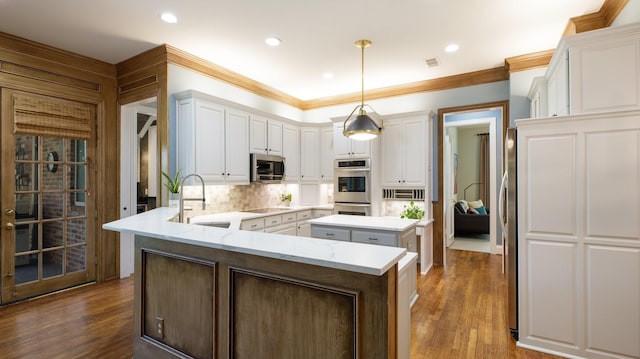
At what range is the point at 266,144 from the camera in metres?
4.98

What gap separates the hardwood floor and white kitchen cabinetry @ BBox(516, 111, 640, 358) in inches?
13.6

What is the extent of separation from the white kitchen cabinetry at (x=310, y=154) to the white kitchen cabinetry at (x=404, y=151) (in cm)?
133

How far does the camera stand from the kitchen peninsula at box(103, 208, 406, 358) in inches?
52.1

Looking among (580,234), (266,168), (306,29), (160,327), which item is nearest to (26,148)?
(266,168)

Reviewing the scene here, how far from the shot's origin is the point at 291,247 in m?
1.49

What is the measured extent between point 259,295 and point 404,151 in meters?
3.89

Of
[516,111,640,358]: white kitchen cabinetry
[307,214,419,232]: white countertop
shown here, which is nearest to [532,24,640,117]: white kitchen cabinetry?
[516,111,640,358]: white kitchen cabinetry

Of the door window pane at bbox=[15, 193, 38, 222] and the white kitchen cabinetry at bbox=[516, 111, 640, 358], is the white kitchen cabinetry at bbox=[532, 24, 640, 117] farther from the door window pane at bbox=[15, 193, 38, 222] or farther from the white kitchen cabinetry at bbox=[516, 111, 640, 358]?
the door window pane at bbox=[15, 193, 38, 222]

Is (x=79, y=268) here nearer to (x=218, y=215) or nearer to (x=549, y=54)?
(x=218, y=215)

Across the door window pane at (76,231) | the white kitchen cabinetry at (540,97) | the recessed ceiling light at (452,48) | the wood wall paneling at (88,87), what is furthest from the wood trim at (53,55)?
the white kitchen cabinetry at (540,97)

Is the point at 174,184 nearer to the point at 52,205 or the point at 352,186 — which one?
the point at 52,205

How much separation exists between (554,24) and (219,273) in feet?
13.1

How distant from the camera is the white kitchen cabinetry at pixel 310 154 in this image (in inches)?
229

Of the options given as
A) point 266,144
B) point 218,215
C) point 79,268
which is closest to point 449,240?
point 266,144
